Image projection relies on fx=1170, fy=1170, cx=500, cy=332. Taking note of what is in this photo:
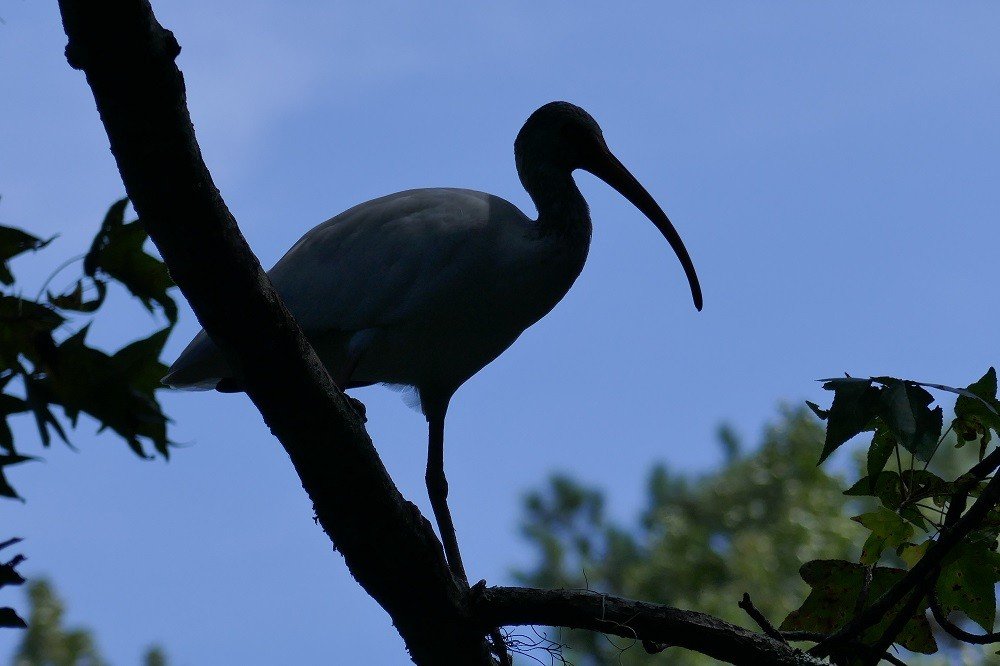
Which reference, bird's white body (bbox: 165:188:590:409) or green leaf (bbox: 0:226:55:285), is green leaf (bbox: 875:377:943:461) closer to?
green leaf (bbox: 0:226:55:285)

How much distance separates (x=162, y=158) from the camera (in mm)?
2688

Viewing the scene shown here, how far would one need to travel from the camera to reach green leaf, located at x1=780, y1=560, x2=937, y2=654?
304 cm

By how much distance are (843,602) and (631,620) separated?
67 centimetres

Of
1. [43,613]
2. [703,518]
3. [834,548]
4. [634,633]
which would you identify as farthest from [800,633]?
[703,518]

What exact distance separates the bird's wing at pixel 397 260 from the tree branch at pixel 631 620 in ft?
5.10

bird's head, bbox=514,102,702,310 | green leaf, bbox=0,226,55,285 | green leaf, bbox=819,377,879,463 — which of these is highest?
bird's head, bbox=514,102,702,310

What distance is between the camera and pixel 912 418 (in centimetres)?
218

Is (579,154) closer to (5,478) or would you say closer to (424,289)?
(424,289)

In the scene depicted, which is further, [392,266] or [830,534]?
[830,534]

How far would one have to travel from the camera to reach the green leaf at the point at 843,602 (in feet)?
9.99

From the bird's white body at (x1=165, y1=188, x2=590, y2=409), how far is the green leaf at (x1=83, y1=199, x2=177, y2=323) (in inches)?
111

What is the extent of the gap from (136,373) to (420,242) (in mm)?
3270

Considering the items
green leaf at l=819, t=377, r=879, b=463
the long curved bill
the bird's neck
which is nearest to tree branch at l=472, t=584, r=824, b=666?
green leaf at l=819, t=377, r=879, b=463

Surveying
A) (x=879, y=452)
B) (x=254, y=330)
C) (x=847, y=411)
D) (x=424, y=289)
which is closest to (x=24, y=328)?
(x=254, y=330)
